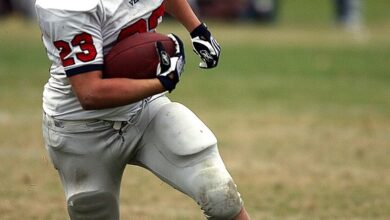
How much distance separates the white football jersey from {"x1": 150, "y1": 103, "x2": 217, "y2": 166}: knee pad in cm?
16

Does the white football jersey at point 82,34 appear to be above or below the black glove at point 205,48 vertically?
above

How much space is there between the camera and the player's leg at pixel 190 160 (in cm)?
463

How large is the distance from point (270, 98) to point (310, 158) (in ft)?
13.4

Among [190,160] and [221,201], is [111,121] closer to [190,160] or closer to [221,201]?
[190,160]

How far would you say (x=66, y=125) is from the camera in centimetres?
491

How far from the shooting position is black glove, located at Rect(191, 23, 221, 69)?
520 cm

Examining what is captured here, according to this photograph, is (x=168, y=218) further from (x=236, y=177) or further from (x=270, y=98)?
(x=270, y=98)

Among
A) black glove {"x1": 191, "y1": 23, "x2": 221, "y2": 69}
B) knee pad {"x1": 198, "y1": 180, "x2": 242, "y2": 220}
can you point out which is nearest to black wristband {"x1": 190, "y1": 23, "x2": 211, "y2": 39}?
black glove {"x1": 191, "y1": 23, "x2": 221, "y2": 69}

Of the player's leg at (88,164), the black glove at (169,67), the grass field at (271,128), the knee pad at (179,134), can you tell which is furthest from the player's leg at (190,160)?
the grass field at (271,128)

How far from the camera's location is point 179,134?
188 inches

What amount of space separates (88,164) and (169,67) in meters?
0.69

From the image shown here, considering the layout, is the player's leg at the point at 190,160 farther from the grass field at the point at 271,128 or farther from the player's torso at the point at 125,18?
the grass field at the point at 271,128

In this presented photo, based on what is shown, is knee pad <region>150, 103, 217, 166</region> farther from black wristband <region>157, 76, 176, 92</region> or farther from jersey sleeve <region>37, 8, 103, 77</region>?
jersey sleeve <region>37, 8, 103, 77</region>

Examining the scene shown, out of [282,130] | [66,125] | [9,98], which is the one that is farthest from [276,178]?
[9,98]
